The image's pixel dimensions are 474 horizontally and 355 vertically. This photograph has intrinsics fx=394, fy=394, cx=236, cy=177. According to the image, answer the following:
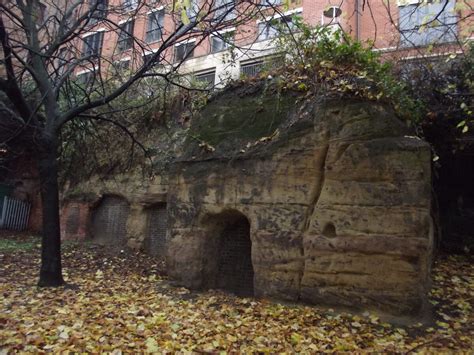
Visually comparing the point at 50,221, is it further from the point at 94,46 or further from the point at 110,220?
the point at 94,46

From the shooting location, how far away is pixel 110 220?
12.7 m

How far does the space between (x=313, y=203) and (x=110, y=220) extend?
7901mm

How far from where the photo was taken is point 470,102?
29.4ft

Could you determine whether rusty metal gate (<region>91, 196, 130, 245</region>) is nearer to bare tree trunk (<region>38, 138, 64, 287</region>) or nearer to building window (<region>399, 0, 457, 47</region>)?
bare tree trunk (<region>38, 138, 64, 287</region>)

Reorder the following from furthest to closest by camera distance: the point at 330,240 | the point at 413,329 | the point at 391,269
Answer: the point at 330,240 < the point at 391,269 < the point at 413,329

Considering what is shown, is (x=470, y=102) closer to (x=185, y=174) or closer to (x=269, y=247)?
(x=269, y=247)

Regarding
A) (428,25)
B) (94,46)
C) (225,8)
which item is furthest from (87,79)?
(428,25)

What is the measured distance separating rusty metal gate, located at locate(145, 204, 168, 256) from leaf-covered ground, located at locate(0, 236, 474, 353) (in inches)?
106

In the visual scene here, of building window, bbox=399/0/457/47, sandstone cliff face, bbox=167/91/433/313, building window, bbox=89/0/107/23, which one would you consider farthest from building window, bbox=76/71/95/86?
building window, bbox=399/0/457/47

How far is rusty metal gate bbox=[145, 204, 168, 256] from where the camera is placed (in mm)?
11258

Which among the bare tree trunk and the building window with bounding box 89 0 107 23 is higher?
the building window with bounding box 89 0 107 23

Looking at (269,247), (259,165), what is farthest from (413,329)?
(259,165)

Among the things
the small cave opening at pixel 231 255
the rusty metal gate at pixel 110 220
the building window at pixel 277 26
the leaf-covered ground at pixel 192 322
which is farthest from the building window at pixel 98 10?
the rusty metal gate at pixel 110 220

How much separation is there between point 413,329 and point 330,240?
5.80 ft
